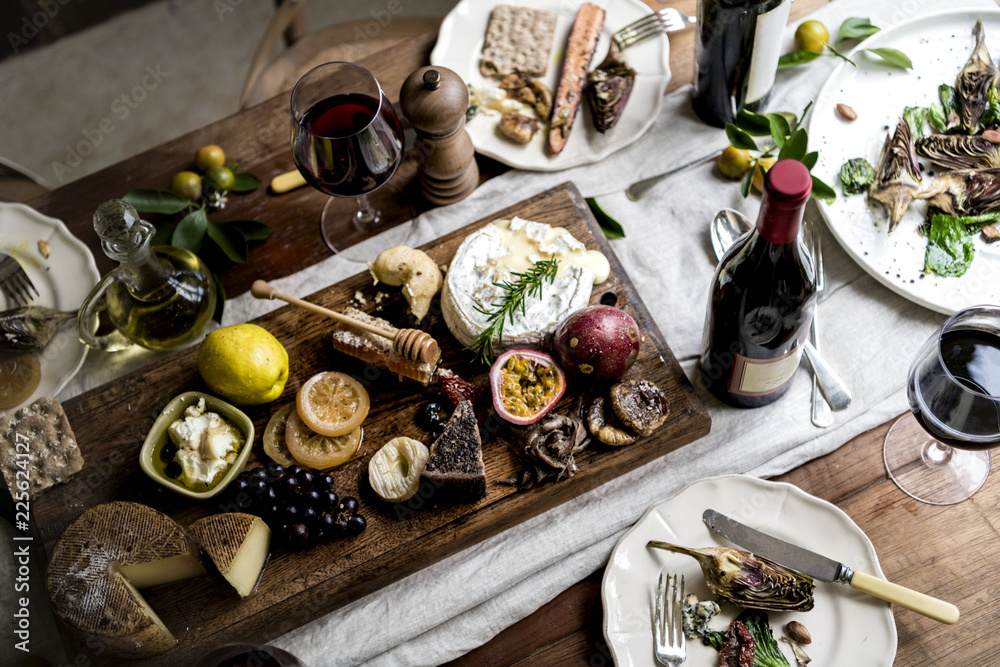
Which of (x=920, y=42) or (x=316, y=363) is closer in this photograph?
(x=316, y=363)

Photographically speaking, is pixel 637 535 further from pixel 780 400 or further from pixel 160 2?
pixel 160 2

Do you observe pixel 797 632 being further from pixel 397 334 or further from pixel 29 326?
pixel 29 326

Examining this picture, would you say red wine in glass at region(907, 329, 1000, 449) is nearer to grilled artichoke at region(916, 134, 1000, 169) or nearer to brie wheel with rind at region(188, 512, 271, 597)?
grilled artichoke at region(916, 134, 1000, 169)

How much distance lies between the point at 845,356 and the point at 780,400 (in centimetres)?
17

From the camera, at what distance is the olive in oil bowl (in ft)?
4.84

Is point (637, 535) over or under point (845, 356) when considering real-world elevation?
under

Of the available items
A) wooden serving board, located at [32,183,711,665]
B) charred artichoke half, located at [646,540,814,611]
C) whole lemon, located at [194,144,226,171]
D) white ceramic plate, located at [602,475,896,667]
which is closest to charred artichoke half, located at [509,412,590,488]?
wooden serving board, located at [32,183,711,665]

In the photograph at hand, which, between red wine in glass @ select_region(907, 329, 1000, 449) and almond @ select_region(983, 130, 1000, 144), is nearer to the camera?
red wine in glass @ select_region(907, 329, 1000, 449)

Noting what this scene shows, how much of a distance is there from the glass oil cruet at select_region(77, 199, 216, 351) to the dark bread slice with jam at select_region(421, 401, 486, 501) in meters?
0.63

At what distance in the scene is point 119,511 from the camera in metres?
1.38

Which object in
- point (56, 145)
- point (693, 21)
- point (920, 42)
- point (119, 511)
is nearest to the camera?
point (119, 511)

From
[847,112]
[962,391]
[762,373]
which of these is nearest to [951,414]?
[962,391]

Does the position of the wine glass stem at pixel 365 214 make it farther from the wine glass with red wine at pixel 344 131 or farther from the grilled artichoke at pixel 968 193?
the grilled artichoke at pixel 968 193

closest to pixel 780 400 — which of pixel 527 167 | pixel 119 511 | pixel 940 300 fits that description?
pixel 940 300
